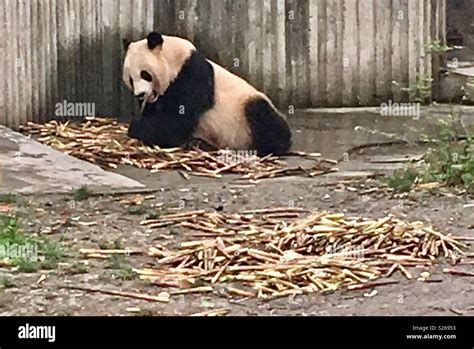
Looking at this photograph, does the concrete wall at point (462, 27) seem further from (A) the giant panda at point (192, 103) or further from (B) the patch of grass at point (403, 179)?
(A) the giant panda at point (192, 103)

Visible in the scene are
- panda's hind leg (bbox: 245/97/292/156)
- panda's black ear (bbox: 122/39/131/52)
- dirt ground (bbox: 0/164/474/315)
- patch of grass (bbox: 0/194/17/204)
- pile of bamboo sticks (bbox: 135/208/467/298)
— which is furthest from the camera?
panda's black ear (bbox: 122/39/131/52)

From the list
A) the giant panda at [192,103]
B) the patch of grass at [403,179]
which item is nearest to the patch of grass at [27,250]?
the giant panda at [192,103]

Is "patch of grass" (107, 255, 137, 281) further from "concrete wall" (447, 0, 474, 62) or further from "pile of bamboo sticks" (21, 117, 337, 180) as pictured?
"concrete wall" (447, 0, 474, 62)

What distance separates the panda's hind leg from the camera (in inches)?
185

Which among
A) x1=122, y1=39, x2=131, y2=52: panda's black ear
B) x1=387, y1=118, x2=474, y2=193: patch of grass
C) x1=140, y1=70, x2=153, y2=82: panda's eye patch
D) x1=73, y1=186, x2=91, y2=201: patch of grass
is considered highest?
x1=122, y1=39, x2=131, y2=52: panda's black ear

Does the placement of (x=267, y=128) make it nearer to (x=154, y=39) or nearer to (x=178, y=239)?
(x=154, y=39)

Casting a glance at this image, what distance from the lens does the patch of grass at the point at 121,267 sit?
387 centimetres

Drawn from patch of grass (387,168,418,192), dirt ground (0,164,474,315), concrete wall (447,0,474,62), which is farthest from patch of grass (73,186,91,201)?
concrete wall (447,0,474,62)

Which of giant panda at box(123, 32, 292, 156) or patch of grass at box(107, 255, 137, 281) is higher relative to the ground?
giant panda at box(123, 32, 292, 156)

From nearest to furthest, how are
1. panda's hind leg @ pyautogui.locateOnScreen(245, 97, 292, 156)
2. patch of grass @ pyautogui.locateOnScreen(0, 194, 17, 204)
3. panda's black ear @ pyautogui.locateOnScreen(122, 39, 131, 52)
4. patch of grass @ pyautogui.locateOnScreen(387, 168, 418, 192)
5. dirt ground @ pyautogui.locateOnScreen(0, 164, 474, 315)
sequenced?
dirt ground @ pyautogui.locateOnScreen(0, 164, 474, 315)
patch of grass @ pyautogui.locateOnScreen(0, 194, 17, 204)
patch of grass @ pyautogui.locateOnScreen(387, 168, 418, 192)
panda's hind leg @ pyautogui.locateOnScreen(245, 97, 292, 156)
panda's black ear @ pyautogui.locateOnScreen(122, 39, 131, 52)

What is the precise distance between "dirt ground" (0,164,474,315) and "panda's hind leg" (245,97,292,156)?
215 mm

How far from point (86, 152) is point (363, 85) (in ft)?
3.60
